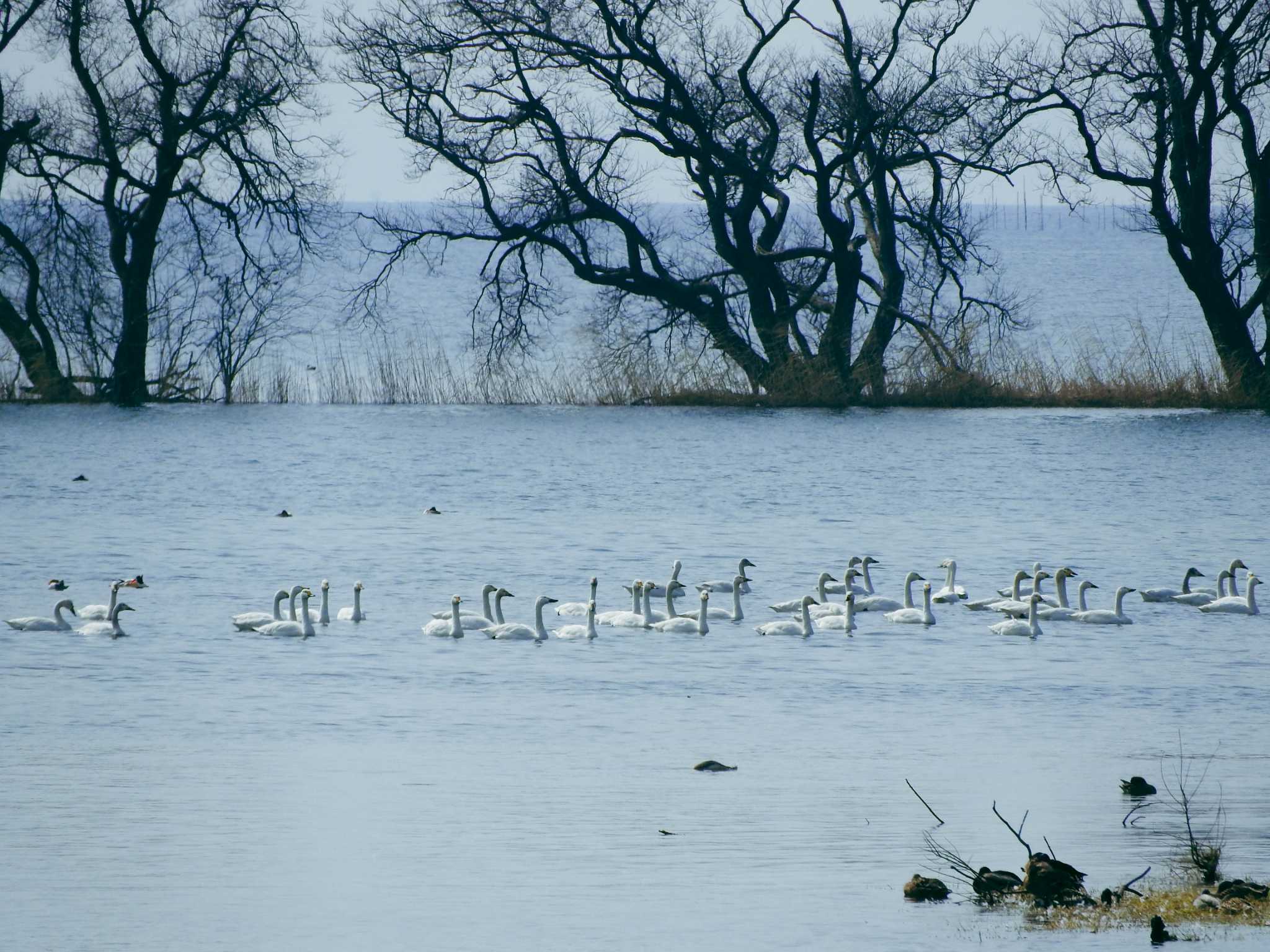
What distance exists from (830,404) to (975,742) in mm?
26528

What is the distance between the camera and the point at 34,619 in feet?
51.9

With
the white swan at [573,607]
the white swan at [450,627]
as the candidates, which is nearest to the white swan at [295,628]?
the white swan at [450,627]

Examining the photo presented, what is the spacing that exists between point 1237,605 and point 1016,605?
6.92 feet

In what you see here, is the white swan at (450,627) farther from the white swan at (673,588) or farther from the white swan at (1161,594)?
the white swan at (1161,594)

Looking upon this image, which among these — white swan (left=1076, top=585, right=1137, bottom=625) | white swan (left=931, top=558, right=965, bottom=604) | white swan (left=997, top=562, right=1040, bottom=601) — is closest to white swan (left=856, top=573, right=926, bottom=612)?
white swan (left=931, top=558, right=965, bottom=604)

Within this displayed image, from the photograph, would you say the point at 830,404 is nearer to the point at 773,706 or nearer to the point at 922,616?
the point at 922,616

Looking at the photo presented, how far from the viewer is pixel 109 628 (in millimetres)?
15484

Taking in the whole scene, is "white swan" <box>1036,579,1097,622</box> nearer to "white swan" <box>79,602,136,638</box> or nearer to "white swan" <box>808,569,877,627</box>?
"white swan" <box>808,569,877,627</box>

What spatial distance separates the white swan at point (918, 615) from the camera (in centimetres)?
1630

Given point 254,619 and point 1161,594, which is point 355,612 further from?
point 1161,594

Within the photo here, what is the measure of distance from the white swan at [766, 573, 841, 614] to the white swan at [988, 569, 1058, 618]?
154cm

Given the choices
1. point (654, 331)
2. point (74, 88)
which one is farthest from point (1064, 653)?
point (74, 88)

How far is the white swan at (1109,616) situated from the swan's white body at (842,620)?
209cm

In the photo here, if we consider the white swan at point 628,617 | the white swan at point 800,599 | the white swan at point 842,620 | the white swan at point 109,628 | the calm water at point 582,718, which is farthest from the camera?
the white swan at point 800,599
